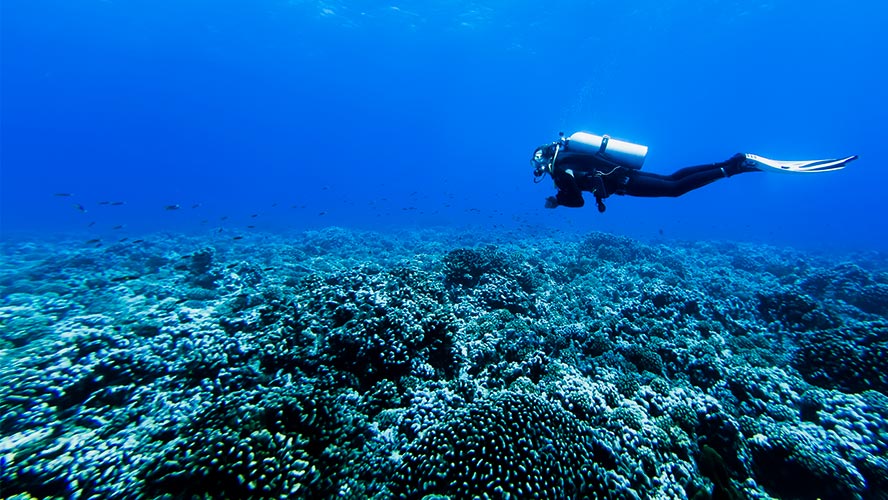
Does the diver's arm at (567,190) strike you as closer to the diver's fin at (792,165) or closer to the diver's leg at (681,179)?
the diver's leg at (681,179)

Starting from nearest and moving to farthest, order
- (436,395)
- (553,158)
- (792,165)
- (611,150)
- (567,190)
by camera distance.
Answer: (436,395) < (567,190) < (611,150) < (553,158) < (792,165)

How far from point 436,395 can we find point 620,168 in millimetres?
7313

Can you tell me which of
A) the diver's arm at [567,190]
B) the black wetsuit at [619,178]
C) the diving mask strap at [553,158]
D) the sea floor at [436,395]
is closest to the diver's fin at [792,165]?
the black wetsuit at [619,178]

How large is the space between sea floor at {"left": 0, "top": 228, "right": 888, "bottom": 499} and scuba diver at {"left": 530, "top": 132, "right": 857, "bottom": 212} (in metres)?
3.76

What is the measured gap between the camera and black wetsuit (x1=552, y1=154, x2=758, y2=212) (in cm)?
831

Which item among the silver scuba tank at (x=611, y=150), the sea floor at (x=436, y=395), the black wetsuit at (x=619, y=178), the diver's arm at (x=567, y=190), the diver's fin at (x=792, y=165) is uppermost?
the diver's fin at (x=792, y=165)

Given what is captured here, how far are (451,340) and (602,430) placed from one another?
11.0ft

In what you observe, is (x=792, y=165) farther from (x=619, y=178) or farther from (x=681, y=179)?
(x=619, y=178)

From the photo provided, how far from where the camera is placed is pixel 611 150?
856cm

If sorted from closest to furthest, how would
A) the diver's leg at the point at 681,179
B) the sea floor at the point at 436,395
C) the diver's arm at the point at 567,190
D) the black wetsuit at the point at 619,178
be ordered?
the sea floor at the point at 436,395
the diver's arm at the point at 567,190
the black wetsuit at the point at 619,178
the diver's leg at the point at 681,179

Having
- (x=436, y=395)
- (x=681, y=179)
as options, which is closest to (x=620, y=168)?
(x=681, y=179)

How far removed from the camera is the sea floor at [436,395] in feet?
14.6

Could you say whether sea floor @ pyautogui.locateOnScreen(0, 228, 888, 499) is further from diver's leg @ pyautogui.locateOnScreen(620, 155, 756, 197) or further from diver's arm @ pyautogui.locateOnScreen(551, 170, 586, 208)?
diver's leg @ pyautogui.locateOnScreen(620, 155, 756, 197)

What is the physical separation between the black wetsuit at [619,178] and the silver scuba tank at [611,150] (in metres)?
0.16
